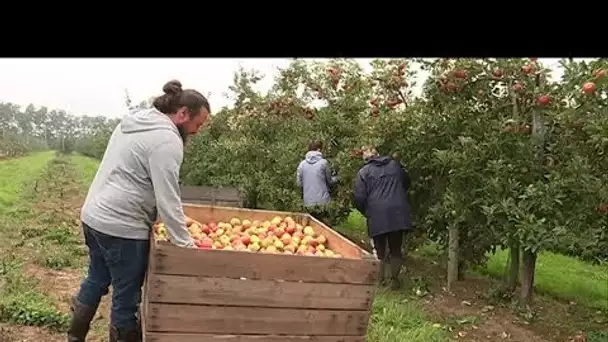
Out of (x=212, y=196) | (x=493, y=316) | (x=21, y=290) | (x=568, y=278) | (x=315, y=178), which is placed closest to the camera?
(x=21, y=290)

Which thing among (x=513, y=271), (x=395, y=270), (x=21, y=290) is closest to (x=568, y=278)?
(x=513, y=271)

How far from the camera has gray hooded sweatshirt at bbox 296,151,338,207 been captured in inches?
334

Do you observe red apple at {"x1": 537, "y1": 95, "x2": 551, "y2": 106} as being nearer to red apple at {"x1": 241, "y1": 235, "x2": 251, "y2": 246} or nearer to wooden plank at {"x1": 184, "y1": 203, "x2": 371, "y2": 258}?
wooden plank at {"x1": 184, "y1": 203, "x2": 371, "y2": 258}

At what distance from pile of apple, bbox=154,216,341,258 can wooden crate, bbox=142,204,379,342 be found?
0.62 ft

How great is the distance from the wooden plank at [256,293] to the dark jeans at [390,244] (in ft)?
11.9

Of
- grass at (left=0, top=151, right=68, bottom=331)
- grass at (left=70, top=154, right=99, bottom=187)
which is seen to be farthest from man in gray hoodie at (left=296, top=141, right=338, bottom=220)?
grass at (left=70, top=154, right=99, bottom=187)

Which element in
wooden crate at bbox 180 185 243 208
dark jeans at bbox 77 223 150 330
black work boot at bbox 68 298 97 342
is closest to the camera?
dark jeans at bbox 77 223 150 330

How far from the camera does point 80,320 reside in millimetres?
3984

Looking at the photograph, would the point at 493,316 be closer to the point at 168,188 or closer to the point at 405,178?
the point at 405,178

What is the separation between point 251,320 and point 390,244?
397cm

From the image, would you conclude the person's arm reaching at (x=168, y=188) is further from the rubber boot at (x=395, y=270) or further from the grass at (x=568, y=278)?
the grass at (x=568, y=278)

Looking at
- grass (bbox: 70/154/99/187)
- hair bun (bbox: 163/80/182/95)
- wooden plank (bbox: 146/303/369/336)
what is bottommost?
grass (bbox: 70/154/99/187)

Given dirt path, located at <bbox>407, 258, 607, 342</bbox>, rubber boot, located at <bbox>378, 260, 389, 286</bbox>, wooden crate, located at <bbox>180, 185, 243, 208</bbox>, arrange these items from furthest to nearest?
wooden crate, located at <bbox>180, 185, 243, 208</bbox> → rubber boot, located at <bbox>378, 260, 389, 286</bbox> → dirt path, located at <bbox>407, 258, 607, 342</bbox>
